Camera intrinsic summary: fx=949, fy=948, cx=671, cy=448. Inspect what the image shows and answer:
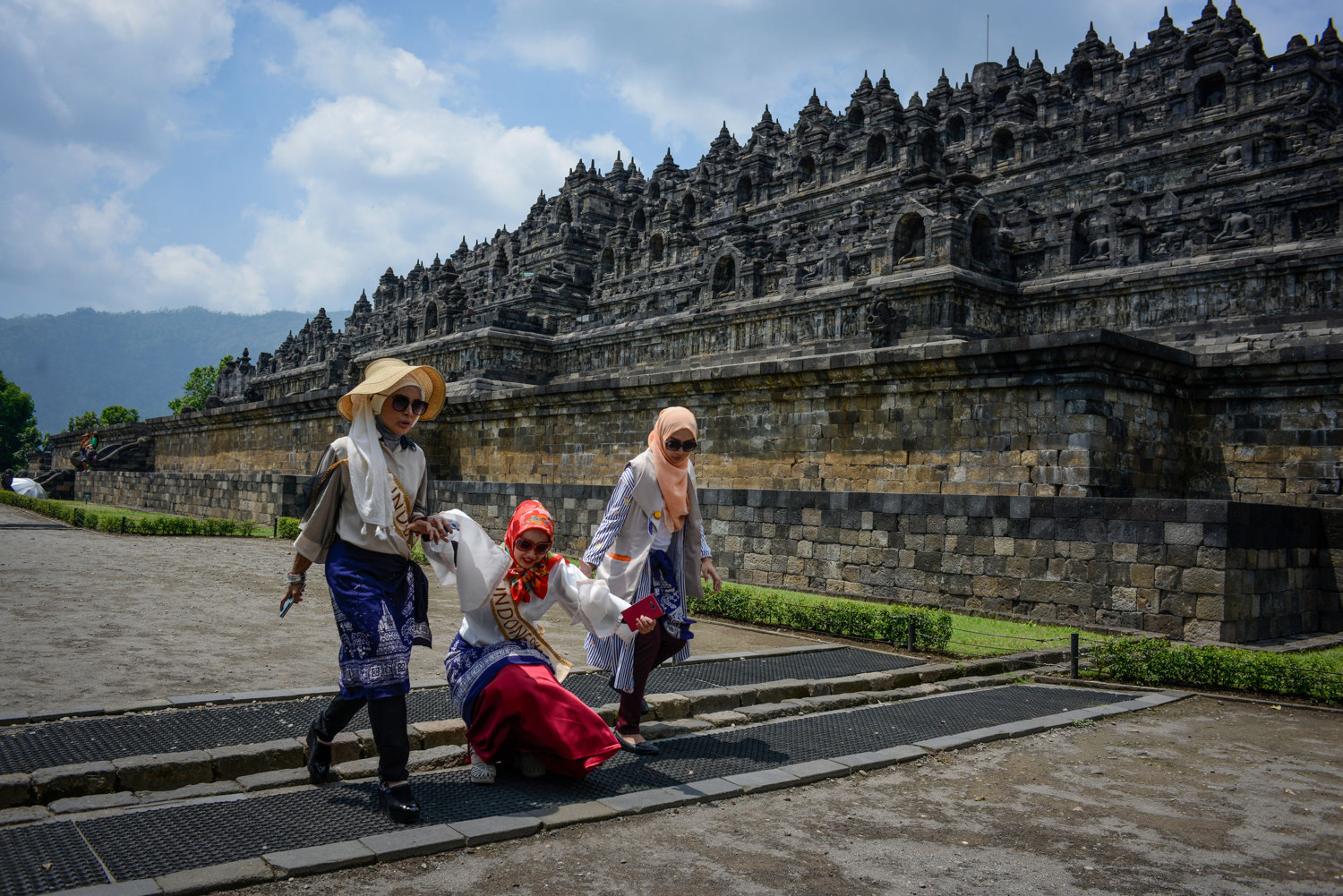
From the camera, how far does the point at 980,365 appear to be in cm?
1273

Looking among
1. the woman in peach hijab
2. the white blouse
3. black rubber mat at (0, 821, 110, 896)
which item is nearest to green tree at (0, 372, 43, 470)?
the woman in peach hijab

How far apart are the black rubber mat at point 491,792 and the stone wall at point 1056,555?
290 centimetres

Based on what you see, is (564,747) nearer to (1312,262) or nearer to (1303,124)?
(1312,262)

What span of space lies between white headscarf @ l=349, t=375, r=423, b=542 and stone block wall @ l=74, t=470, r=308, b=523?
16.8 meters

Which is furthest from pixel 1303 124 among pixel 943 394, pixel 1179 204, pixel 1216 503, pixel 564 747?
pixel 564 747

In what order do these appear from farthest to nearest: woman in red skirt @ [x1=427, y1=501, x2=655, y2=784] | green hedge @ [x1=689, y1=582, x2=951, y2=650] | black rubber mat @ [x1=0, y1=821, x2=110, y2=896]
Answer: green hedge @ [x1=689, y1=582, x2=951, y2=650] < woman in red skirt @ [x1=427, y1=501, x2=655, y2=784] < black rubber mat @ [x1=0, y1=821, x2=110, y2=896]

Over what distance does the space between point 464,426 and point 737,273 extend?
7.43 meters

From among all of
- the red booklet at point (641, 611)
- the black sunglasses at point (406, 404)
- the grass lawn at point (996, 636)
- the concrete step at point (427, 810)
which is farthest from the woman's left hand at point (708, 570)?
the grass lawn at point (996, 636)

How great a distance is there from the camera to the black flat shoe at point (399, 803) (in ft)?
13.4

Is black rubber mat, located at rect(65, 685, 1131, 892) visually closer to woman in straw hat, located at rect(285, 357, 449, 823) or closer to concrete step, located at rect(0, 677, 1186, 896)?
concrete step, located at rect(0, 677, 1186, 896)

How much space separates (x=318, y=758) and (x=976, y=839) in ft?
10.1

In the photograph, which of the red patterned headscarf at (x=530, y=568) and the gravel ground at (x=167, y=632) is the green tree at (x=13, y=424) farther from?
the red patterned headscarf at (x=530, y=568)

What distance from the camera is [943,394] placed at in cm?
1334

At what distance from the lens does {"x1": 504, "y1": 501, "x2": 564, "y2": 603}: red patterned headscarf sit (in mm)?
4980
